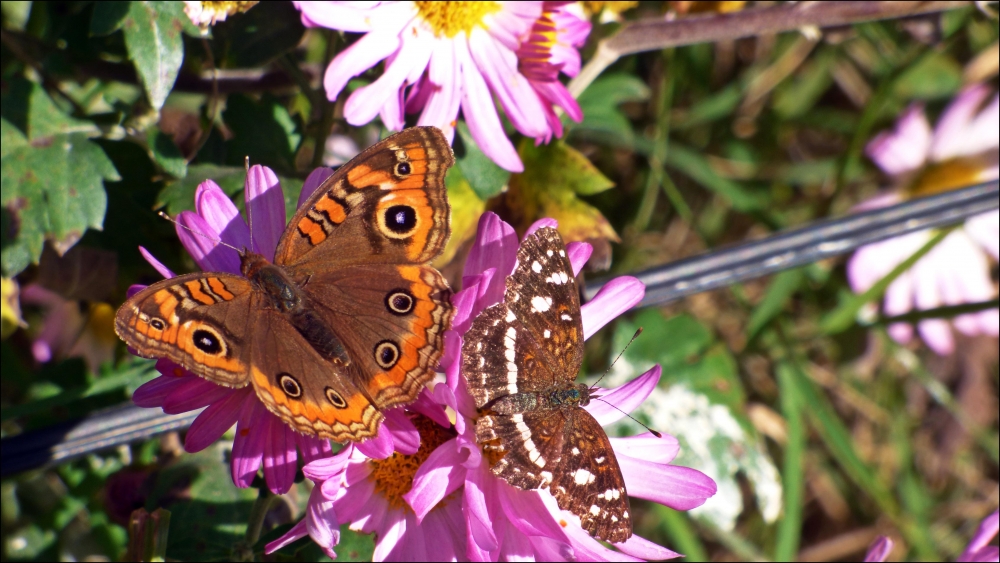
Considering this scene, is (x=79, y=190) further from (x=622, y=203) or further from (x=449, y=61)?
(x=622, y=203)

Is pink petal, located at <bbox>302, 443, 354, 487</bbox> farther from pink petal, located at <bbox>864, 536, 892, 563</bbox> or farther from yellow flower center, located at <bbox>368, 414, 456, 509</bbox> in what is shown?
pink petal, located at <bbox>864, 536, 892, 563</bbox>

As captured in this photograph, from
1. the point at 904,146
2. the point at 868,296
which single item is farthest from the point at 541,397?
the point at 904,146

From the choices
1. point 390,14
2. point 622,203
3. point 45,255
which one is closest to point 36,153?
point 45,255

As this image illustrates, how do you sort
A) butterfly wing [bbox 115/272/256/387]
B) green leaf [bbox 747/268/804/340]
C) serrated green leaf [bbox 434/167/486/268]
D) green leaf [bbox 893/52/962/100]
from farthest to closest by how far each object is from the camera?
green leaf [bbox 893/52/962/100]
green leaf [bbox 747/268/804/340]
serrated green leaf [bbox 434/167/486/268]
butterfly wing [bbox 115/272/256/387]

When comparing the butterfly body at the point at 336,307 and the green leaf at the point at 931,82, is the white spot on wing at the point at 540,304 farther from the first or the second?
the green leaf at the point at 931,82

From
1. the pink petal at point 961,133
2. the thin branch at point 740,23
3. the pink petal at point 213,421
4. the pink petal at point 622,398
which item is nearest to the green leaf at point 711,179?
the pink petal at point 961,133

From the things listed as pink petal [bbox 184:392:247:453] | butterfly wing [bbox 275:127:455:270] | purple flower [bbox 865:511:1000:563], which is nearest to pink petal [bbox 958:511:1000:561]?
purple flower [bbox 865:511:1000:563]

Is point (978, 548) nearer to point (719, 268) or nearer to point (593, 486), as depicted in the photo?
point (719, 268)
